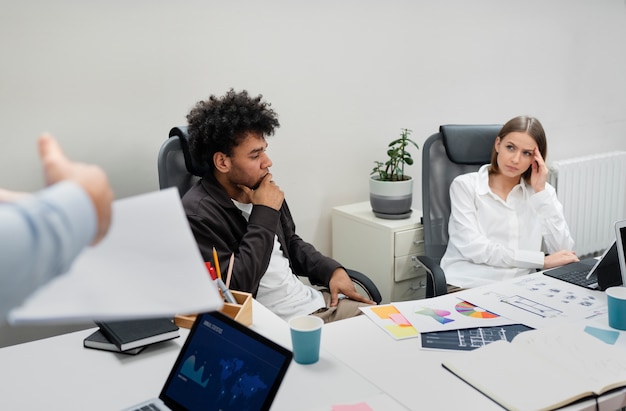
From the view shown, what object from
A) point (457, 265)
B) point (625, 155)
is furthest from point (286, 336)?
point (625, 155)

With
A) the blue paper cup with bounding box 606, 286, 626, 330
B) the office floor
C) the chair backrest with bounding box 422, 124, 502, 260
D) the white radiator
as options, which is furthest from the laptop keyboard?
the white radiator

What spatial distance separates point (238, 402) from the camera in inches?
44.8

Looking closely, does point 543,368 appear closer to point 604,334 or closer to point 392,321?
point 604,334

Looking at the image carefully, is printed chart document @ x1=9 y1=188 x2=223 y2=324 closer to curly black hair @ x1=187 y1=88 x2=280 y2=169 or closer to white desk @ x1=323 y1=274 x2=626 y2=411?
white desk @ x1=323 y1=274 x2=626 y2=411


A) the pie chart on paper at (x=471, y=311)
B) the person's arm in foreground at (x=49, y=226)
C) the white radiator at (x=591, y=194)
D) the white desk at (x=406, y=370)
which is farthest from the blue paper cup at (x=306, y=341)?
the white radiator at (x=591, y=194)

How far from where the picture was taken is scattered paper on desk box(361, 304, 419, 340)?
65.4 inches

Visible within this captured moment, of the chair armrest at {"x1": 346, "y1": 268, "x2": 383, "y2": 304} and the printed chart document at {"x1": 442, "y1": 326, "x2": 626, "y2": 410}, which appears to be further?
the chair armrest at {"x1": 346, "y1": 268, "x2": 383, "y2": 304}

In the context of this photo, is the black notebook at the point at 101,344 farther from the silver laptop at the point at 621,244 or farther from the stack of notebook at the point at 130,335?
the silver laptop at the point at 621,244

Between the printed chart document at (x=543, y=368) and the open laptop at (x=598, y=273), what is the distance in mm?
429

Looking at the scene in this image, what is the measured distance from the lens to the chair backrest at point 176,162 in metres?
2.24

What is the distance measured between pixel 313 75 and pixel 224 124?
1.00 meters

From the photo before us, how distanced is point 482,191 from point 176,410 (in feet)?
5.89

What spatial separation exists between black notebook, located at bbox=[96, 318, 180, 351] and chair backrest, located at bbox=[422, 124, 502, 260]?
4.77ft

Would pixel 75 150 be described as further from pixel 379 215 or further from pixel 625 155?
pixel 625 155
